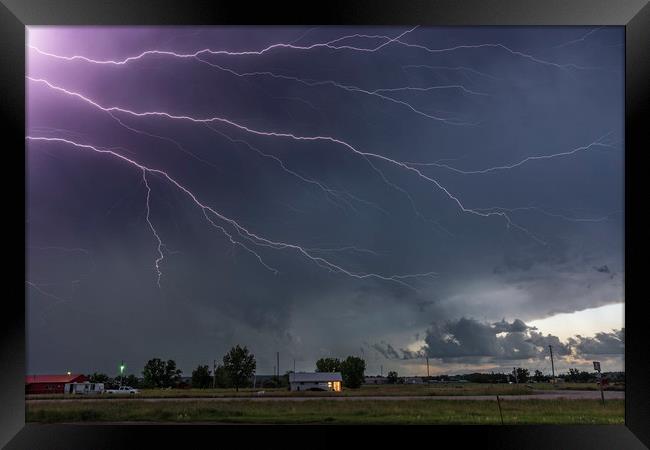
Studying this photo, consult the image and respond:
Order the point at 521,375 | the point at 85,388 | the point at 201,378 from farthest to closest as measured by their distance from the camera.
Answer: the point at 201,378, the point at 85,388, the point at 521,375

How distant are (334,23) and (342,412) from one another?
5424 millimetres

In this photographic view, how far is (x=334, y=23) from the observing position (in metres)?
4.14

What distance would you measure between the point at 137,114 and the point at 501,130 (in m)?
4.14

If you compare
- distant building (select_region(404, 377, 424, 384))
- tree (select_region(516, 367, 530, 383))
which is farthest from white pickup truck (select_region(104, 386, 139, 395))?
tree (select_region(516, 367, 530, 383))

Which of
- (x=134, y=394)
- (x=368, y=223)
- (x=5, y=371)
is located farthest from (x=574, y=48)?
(x=134, y=394)

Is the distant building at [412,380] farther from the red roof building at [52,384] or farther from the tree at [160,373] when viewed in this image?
the red roof building at [52,384]

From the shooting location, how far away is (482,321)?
7.58 metres

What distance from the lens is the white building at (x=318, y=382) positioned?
13.0 metres

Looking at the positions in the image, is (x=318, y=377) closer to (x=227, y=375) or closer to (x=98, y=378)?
(x=227, y=375)

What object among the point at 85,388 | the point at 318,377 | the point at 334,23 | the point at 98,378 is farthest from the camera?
the point at 318,377

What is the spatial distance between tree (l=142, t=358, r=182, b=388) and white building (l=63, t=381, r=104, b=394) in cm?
86

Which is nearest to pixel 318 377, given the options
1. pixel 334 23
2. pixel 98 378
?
pixel 98 378

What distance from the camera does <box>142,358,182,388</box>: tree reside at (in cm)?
1175

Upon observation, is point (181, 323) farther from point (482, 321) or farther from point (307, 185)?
point (482, 321)
